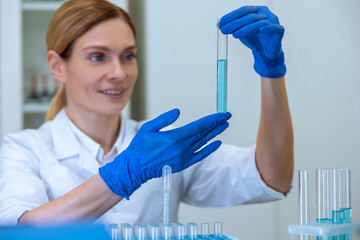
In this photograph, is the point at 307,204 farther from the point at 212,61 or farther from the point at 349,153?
the point at 212,61

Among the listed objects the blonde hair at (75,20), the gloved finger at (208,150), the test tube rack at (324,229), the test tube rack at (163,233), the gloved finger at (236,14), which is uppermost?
the blonde hair at (75,20)

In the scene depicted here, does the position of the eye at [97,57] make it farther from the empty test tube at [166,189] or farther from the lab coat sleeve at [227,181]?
the empty test tube at [166,189]

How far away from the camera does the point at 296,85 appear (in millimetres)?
1190


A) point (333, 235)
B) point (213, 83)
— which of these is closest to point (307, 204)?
point (333, 235)

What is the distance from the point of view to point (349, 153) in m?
1.09

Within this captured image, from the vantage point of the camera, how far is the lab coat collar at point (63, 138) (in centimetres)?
141

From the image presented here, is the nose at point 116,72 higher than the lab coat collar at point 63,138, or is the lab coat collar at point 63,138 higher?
the nose at point 116,72

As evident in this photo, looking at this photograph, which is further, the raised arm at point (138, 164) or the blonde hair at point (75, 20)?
the blonde hair at point (75, 20)

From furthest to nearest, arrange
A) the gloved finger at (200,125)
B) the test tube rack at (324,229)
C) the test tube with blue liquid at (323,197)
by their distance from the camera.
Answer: the gloved finger at (200,125), the test tube with blue liquid at (323,197), the test tube rack at (324,229)

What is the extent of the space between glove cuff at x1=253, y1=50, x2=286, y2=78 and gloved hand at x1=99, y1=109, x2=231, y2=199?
0.15 metres

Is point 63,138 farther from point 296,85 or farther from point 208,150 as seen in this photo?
point 296,85

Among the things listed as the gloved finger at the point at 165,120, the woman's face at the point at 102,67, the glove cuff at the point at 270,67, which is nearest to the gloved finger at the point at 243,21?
the glove cuff at the point at 270,67

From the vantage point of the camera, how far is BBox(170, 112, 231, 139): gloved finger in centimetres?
100

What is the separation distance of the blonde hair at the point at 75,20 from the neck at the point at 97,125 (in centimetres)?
19
